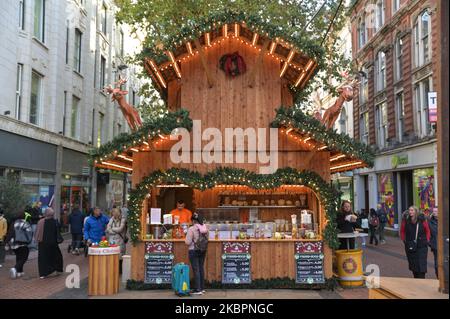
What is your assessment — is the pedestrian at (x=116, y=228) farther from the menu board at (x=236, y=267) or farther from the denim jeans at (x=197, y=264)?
the menu board at (x=236, y=267)

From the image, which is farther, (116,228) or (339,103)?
(116,228)

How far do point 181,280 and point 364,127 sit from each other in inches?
966

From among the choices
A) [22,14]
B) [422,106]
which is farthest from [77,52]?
[422,106]

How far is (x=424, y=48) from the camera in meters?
21.5

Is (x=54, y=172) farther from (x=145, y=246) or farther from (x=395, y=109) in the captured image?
(x=395, y=109)

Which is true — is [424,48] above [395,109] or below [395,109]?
above

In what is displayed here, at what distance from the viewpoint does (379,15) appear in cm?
2789

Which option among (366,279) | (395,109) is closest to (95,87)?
(395,109)

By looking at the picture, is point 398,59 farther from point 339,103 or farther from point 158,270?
point 158,270

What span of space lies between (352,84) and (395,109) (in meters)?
15.8

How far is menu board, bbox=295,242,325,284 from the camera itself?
33.1 ft

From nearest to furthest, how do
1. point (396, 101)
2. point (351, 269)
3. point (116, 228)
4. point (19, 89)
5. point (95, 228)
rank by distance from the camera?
point (351, 269), point (116, 228), point (95, 228), point (19, 89), point (396, 101)

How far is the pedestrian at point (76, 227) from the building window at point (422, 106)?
1549 cm

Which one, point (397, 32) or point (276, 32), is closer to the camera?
point (276, 32)
